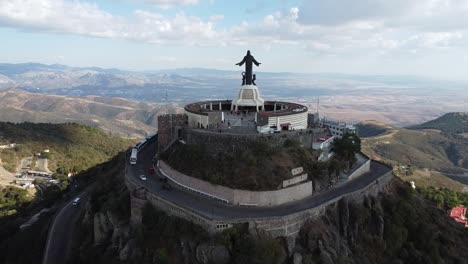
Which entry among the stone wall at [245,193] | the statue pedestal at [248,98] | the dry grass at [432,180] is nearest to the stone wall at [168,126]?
the statue pedestal at [248,98]

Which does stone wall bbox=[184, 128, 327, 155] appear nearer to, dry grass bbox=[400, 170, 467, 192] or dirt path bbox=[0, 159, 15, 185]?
dirt path bbox=[0, 159, 15, 185]

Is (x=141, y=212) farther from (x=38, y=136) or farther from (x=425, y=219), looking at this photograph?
(x=38, y=136)

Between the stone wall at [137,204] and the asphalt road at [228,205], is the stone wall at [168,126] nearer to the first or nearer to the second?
the asphalt road at [228,205]

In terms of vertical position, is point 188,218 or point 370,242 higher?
point 188,218

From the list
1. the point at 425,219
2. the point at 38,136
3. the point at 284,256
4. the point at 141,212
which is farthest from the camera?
the point at 38,136

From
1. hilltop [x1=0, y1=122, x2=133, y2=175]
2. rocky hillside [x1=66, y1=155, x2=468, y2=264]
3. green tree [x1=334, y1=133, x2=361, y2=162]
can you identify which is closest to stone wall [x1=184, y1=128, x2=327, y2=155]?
green tree [x1=334, y1=133, x2=361, y2=162]

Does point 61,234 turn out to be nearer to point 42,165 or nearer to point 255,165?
point 255,165

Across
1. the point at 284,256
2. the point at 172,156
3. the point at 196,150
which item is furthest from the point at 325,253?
the point at 172,156

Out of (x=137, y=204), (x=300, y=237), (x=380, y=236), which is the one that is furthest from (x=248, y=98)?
(x=380, y=236)
